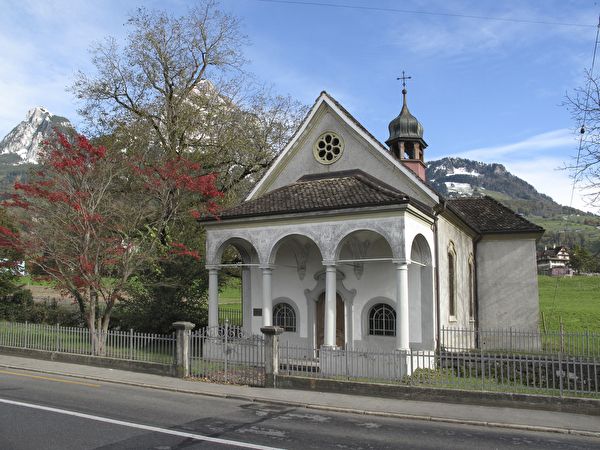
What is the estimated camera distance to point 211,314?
53.9 ft

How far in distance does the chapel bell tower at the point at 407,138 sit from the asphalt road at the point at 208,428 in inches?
561

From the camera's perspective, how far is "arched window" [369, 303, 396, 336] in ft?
53.3

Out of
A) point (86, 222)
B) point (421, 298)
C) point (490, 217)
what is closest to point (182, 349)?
point (86, 222)

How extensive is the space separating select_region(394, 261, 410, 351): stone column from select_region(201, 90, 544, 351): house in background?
3 cm

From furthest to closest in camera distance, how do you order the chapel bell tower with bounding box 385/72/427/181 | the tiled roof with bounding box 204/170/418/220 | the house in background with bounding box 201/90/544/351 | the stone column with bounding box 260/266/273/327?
the chapel bell tower with bounding box 385/72/427/181, the stone column with bounding box 260/266/273/327, the house in background with bounding box 201/90/544/351, the tiled roof with bounding box 204/170/418/220

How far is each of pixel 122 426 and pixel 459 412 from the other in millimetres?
6410

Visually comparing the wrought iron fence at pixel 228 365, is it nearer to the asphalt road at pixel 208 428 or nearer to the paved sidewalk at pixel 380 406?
the paved sidewalk at pixel 380 406

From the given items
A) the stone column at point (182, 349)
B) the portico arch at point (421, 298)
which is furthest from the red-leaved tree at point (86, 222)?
the portico arch at point (421, 298)

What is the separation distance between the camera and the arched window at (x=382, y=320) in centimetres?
1623

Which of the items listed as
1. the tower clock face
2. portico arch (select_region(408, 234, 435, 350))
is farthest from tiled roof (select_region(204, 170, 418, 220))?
portico arch (select_region(408, 234, 435, 350))

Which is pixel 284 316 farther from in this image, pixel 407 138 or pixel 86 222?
pixel 407 138

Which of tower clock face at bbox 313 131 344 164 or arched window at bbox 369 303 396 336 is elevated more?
tower clock face at bbox 313 131 344 164

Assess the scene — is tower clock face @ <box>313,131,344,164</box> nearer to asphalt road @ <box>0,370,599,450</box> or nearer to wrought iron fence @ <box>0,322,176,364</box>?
wrought iron fence @ <box>0,322,176,364</box>

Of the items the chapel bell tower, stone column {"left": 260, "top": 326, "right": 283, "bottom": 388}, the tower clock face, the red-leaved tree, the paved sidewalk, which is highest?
the chapel bell tower
